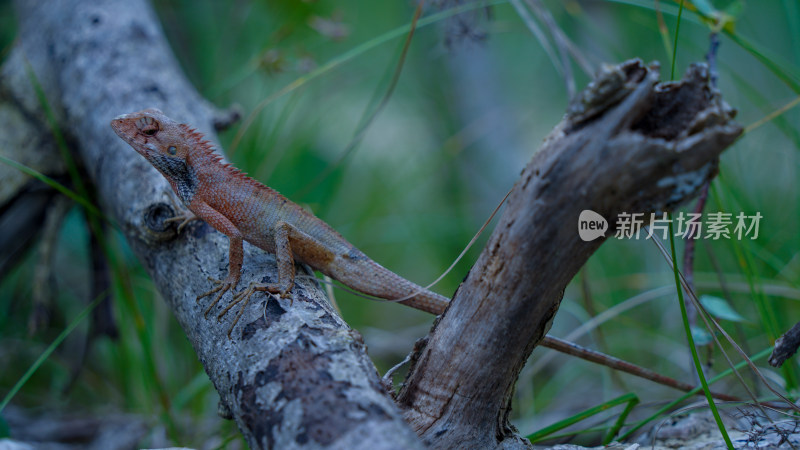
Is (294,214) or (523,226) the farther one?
(294,214)

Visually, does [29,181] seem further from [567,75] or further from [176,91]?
[567,75]

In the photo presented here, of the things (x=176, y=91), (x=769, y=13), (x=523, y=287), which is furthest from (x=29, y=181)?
(x=769, y=13)

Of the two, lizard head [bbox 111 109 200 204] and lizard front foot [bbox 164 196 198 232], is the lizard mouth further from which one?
lizard front foot [bbox 164 196 198 232]

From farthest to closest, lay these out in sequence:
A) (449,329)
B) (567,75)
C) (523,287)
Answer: (567,75)
(449,329)
(523,287)

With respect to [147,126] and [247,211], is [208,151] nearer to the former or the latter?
[147,126]

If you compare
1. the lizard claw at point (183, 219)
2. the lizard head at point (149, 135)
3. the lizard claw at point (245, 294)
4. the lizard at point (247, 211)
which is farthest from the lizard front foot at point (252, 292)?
the lizard head at point (149, 135)

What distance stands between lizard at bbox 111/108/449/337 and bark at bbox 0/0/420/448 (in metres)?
0.11

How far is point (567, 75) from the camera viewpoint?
8.91 ft

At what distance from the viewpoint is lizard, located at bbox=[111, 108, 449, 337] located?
243 cm

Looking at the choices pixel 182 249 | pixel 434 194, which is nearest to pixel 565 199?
pixel 182 249

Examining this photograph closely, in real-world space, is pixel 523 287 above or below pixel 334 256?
above

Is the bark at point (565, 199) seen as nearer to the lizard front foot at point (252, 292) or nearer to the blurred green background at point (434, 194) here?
the lizard front foot at point (252, 292)

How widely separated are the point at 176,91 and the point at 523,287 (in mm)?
2671

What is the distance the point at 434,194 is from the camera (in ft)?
28.4
